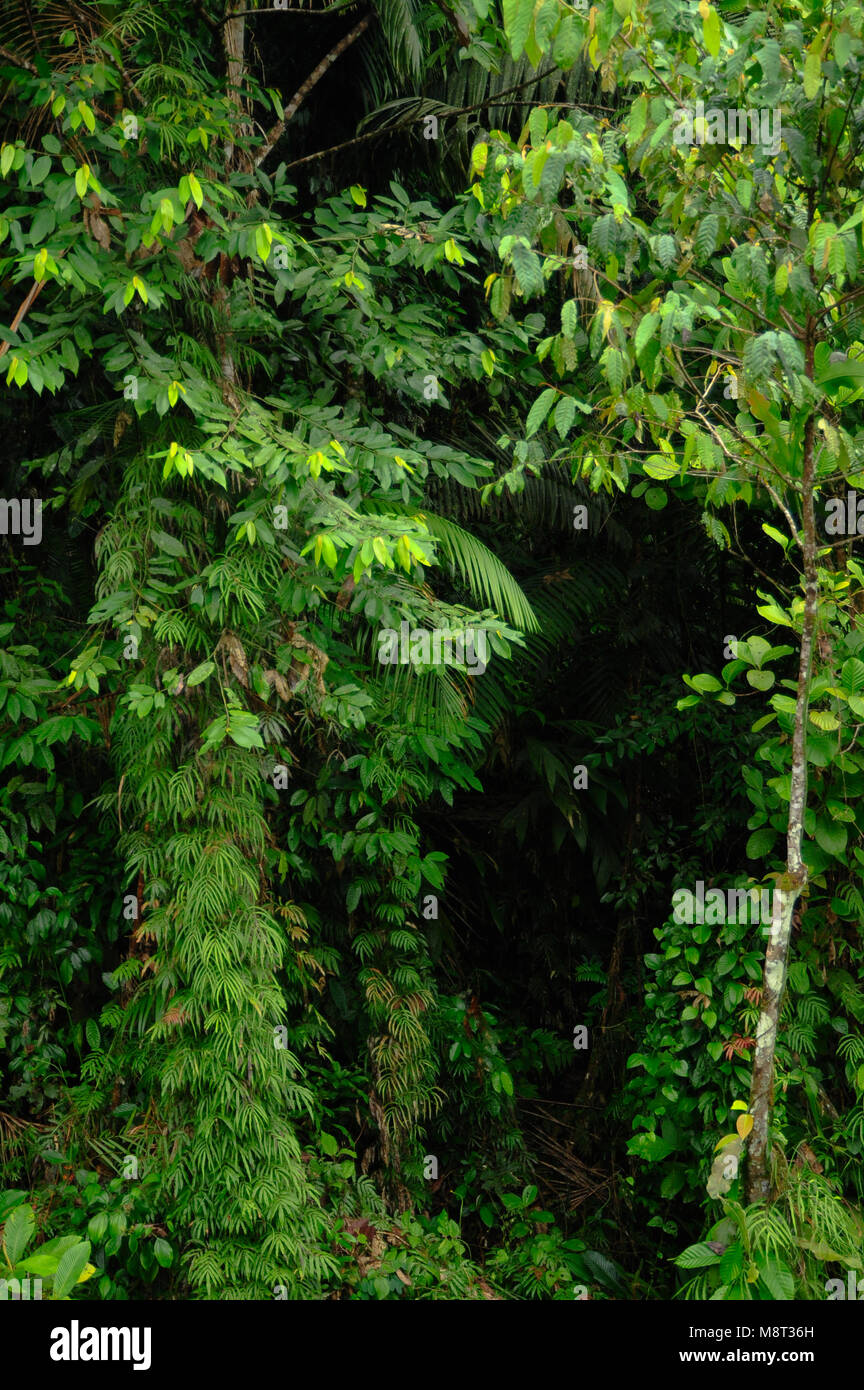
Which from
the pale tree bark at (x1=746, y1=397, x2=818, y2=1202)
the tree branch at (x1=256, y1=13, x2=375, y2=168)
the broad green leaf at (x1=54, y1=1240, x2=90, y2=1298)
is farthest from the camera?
the tree branch at (x1=256, y1=13, x2=375, y2=168)

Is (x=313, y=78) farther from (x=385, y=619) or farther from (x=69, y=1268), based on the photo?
(x=69, y=1268)

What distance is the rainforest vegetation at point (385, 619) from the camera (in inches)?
127

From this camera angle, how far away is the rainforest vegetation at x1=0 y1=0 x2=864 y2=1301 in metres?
3.21

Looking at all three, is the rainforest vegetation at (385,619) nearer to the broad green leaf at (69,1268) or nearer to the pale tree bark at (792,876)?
the pale tree bark at (792,876)

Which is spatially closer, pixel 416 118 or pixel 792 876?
pixel 792 876

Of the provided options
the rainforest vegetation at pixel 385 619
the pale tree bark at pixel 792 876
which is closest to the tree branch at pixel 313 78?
the rainforest vegetation at pixel 385 619

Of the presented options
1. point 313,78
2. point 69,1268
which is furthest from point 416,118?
point 69,1268

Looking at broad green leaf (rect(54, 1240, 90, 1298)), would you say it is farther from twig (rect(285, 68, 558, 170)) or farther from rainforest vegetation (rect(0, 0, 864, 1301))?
twig (rect(285, 68, 558, 170))

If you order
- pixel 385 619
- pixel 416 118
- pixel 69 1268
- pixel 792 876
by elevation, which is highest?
pixel 416 118

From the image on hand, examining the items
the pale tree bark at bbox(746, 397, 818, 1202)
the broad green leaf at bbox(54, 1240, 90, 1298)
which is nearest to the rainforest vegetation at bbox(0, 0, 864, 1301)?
the pale tree bark at bbox(746, 397, 818, 1202)

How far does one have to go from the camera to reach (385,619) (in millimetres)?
3715

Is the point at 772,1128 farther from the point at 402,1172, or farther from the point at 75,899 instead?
the point at 75,899

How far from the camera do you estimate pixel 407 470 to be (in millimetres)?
3883

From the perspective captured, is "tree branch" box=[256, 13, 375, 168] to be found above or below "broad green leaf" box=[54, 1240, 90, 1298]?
above
